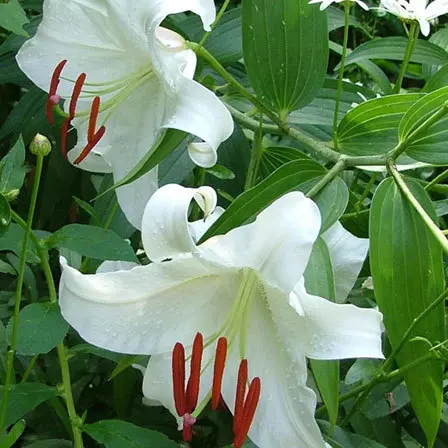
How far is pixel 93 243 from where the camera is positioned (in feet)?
2.07

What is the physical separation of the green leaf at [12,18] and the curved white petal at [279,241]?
29 centimetres

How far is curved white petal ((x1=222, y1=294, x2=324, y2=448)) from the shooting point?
2.03ft

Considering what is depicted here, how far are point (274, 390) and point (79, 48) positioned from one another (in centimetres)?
32

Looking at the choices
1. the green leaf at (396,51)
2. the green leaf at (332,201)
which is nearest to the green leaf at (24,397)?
the green leaf at (332,201)

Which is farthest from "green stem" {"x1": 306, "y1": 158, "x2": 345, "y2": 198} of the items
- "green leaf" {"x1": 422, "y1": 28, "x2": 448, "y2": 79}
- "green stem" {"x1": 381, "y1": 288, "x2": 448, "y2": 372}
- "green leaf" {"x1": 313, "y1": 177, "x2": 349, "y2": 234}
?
"green leaf" {"x1": 422, "y1": 28, "x2": 448, "y2": 79}

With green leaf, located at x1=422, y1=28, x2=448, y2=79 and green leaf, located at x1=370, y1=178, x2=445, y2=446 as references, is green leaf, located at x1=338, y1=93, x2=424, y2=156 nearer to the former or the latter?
green leaf, located at x1=370, y1=178, x2=445, y2=446

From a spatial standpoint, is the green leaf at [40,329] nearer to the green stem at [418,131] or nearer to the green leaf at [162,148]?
the green leaf at [162,148]

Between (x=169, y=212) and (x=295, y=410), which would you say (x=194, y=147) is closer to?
(x=169, y=212)

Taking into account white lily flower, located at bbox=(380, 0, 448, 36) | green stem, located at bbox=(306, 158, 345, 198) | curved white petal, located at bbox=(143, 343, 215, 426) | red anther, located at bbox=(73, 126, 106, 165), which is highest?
white lily flower, located at bbox=(380, 0, 448, 36)

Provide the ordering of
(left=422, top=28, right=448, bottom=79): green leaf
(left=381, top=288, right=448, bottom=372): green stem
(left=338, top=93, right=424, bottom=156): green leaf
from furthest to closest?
(left=422, top=28, right=448, bottom=79): green leaf → (left=338, top=93, right=424, bottom=156): green leaf → (left=381, top=288, right=448, bottom=372): green stem

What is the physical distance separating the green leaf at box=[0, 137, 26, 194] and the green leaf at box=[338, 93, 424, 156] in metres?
0.26

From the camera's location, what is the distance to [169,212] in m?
0.58

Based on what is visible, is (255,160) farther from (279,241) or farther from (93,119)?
(279,241)

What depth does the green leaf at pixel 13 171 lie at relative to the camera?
66 centimetres
